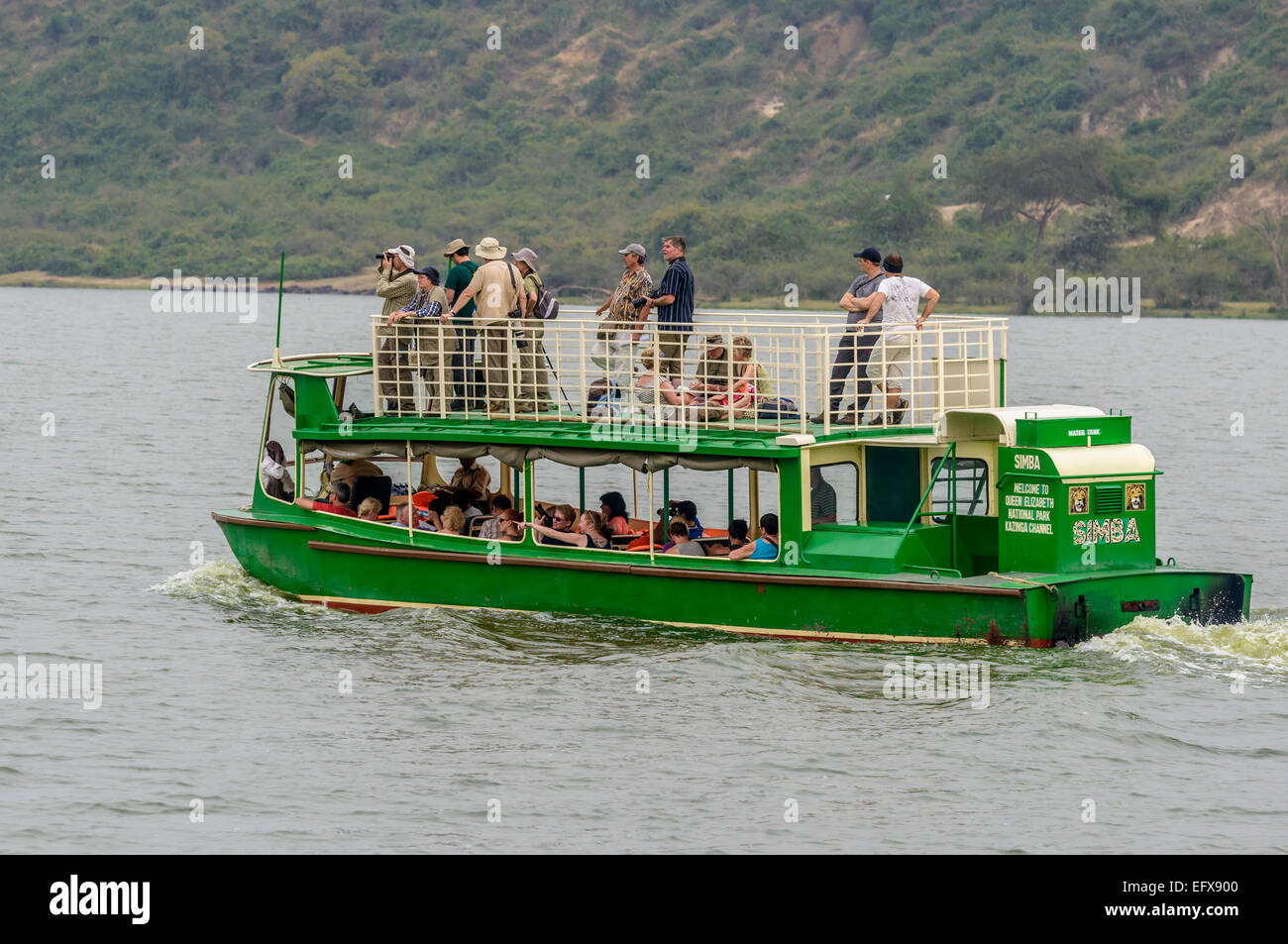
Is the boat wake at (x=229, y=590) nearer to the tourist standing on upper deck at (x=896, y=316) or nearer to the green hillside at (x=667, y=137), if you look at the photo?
the tourist standing on upper deck at (x=896, y=316)

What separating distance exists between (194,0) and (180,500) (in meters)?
117

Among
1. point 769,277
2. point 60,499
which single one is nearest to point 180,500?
point 60,499

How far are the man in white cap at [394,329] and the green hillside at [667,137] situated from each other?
236ft

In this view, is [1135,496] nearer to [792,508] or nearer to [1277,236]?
[792,508]

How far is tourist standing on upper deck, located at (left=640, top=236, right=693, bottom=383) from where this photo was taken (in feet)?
60.6

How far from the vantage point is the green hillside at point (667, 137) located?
314 feet

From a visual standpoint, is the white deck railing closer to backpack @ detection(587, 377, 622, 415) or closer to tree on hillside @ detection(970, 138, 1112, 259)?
backpack @ detection(587, 377, 622, 415)

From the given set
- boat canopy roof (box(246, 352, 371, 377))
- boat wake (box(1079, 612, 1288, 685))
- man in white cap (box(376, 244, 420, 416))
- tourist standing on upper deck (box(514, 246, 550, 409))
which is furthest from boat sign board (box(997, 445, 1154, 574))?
boat canopy roof (box(246, 352, 371, 377))

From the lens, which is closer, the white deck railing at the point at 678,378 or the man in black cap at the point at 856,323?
the white deck railing at the point at 678,378

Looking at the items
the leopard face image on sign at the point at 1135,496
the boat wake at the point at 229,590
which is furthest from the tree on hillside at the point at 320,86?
the leopard face image on sign at the point at 1135,496

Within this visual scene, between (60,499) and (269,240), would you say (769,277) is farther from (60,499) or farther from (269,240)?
(60,499)

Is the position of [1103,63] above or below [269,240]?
above

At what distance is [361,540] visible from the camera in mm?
19391

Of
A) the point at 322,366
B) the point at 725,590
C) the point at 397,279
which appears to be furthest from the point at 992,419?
the point at 322,366
